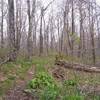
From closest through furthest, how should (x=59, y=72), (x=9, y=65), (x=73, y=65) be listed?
(x=9, y=65) → (x=59, y=72) → (x=73, y=65)

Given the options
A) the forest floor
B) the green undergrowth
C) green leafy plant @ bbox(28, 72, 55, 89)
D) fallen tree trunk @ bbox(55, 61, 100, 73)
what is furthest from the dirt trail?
fallen tree trunk @ bbox(55, 61, 100, 73)

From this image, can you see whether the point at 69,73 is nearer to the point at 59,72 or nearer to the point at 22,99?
the point at 59,72

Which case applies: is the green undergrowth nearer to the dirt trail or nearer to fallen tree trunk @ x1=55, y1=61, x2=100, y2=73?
the dirt trail

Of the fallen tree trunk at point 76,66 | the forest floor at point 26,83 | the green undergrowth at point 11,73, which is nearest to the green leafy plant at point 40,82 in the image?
the forest floor at point 26,83

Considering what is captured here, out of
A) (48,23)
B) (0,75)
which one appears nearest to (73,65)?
(0,75)

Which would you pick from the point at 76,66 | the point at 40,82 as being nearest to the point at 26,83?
the point at 40,82

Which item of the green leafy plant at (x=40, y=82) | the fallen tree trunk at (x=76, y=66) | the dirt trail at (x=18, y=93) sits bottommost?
the dirt trail at (x=18, y=93)

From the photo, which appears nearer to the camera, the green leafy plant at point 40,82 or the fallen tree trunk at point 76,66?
the green leafy plant at point 40,82

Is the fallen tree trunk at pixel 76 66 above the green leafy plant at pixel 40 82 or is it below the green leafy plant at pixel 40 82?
above

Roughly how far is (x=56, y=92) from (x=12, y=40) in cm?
423

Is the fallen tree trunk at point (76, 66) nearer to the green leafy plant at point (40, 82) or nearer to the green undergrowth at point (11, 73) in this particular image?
the green undergrowth at point (11, 73)

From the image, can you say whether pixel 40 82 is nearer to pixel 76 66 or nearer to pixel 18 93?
pixel 18 93

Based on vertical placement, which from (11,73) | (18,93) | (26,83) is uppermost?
(11,73)

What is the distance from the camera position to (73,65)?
11188 millimetres
